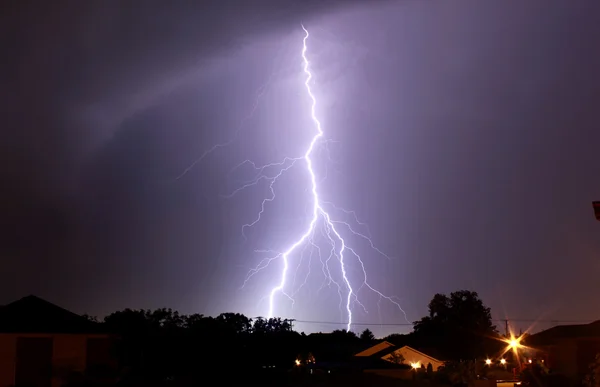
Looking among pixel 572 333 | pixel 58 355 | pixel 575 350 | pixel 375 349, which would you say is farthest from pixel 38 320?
pixel 375 349

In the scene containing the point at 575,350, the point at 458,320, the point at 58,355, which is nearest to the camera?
the point at 58,355

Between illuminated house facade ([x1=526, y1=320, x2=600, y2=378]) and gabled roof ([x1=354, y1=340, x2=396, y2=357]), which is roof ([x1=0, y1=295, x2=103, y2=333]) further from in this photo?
gabled roof ([x1=354, y1=340, x2=396, y2=357])

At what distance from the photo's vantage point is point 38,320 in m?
24.8

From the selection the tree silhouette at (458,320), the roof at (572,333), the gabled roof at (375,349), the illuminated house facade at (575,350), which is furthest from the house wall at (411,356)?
the tree silhouette at (458,320)

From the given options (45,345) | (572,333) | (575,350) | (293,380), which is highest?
(572,333)

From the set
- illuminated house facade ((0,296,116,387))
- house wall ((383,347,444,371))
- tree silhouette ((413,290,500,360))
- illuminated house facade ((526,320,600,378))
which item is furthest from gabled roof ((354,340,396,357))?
illuminated house facade ((0,296,116,387))

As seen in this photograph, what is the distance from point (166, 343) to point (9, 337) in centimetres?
516

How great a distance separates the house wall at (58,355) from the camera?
74.1 ft

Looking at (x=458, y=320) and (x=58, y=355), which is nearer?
(x=58, y=355)

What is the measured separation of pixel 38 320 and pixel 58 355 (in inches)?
54.4

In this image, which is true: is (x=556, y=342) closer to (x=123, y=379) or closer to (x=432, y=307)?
(x=123, y=379)

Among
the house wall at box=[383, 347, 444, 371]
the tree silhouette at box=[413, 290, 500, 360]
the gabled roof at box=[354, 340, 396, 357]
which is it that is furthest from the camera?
the tree silhouette at box=[413, 290, 500, 360]

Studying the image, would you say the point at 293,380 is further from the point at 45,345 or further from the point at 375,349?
the point at 375,349

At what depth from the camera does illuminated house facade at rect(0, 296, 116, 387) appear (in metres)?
22.9
